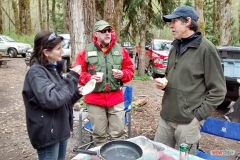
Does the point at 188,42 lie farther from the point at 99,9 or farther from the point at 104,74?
the point at 99,9

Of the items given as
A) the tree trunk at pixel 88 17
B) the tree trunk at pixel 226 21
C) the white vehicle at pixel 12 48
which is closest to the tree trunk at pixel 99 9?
the tree trunk at pixel 88 17

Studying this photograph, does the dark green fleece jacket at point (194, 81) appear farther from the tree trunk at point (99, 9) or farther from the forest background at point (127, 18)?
the tree trunk at point (99, 9)

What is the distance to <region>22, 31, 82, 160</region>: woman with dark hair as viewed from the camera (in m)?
1.98

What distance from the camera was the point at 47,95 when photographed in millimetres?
1945

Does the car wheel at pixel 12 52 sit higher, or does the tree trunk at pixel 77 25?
the tree trunk at pixel 77 25

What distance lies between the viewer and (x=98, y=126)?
3398 mm

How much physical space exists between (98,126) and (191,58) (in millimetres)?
1651

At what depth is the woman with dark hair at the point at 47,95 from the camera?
6.50 ft

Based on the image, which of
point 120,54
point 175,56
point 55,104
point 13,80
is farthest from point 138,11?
point 55,104

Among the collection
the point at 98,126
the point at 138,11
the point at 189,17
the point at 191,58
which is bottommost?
the point at 98,126

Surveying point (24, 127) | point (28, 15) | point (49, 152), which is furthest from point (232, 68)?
point (28, 15)

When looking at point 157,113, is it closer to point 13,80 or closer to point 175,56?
point 175,56

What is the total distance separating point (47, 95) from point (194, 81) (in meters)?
1.29

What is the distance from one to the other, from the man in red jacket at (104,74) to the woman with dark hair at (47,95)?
1.00m
